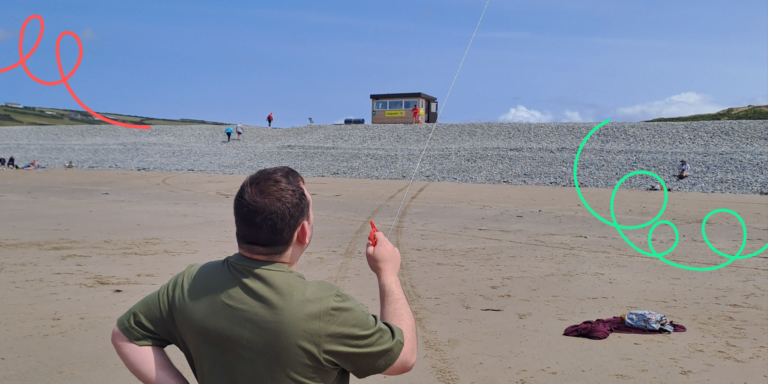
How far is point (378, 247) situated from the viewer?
1.92m

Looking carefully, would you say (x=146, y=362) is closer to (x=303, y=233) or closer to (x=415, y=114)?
(x=303, y=233)

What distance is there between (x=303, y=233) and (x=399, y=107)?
118ft

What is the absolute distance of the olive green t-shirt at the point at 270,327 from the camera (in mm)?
1605

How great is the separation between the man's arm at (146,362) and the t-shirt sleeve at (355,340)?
46 cm

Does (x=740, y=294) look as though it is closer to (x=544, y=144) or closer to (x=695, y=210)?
(x=695, y=210)

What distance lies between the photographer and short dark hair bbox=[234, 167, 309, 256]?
1.64m

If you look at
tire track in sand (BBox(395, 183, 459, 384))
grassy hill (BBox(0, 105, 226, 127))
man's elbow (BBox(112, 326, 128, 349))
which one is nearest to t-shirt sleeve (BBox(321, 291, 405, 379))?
man's elbow (BBox(112, 326, 128, 349))

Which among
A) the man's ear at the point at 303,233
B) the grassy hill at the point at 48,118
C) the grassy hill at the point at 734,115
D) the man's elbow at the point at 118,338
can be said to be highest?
the grassy hill at the point at 734,115

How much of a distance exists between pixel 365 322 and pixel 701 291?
22.5 feet

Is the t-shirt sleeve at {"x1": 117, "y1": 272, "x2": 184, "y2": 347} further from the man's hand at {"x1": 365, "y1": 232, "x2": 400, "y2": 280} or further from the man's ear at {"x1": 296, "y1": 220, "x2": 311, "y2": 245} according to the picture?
the man's hand at {"x1": 365, "y1": 232, "x2": 400, "y2": 280}

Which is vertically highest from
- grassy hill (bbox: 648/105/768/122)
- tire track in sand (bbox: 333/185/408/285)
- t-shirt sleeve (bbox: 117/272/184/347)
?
grassy hill (bbox: 648/105/768/122)

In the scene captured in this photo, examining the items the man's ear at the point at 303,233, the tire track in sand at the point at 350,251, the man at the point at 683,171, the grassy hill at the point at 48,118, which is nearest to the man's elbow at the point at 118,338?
the man's ear at the point at 303,233

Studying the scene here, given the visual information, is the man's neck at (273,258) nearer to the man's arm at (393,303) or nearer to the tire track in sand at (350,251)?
the man's arm at (393,303)

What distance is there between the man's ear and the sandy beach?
9.51ft
